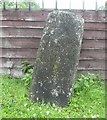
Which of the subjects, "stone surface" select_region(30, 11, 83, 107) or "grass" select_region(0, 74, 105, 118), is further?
"stone surface" select_region(30, 11, 83, 107)

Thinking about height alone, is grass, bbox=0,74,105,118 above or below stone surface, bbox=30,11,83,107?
below

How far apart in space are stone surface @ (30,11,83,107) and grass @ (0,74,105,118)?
0.16 m

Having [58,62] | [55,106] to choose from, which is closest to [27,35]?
[58,62]

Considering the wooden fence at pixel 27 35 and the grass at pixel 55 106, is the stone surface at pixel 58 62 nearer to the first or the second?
the grass at pixel 55 106

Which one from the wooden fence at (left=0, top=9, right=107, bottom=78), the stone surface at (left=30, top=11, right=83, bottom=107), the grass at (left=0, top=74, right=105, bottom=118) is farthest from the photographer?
the wooden fence at (left=0, top=9, right=107, bottom=78)

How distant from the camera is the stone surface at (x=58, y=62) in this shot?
Result: 5227mm

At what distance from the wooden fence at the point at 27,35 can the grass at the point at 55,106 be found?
19.6 inches

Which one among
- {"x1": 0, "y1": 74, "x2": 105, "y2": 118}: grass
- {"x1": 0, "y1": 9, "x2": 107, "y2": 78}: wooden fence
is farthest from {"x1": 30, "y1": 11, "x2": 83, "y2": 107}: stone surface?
{"x1": 0, "y1": 9, "x2": 107, "y2": 78}: wooden fence

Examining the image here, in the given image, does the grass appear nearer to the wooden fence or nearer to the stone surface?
the stone surface

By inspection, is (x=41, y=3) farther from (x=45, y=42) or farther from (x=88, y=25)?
(x=45, y=42)

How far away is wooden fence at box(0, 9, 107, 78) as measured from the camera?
6910 mm

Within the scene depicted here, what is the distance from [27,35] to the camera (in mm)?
6945

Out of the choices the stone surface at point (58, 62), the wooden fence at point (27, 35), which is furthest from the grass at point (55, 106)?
the wooden fence at point (27, 35)

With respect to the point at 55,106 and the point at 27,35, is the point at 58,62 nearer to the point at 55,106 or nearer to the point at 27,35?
the point at 55,106
